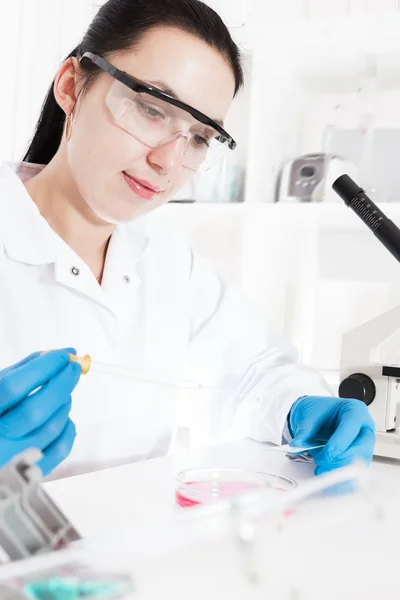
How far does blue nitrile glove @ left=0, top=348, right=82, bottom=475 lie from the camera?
2.81 feet

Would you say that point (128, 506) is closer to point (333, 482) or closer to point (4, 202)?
point (333, 482)

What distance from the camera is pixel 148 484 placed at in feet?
3.27

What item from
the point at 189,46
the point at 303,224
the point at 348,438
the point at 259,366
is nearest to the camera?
the point at 348,438

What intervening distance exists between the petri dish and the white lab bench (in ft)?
0.09

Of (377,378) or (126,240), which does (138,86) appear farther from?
(377,378)

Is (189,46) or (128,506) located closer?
(128,506)

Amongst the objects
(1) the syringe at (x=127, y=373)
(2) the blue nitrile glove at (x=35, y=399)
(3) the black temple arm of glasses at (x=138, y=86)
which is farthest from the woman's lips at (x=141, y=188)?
(2) the blue nitrile glove at (x=35, y=399)

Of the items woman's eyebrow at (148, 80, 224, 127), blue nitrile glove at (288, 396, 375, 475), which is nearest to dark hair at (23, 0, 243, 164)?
woman's eyebrow at (148, 80, 224, 127)

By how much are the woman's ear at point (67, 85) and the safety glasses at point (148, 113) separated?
3.0 inches

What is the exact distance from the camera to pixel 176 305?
154cm

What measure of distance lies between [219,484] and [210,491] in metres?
0.04

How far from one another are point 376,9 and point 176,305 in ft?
4.51

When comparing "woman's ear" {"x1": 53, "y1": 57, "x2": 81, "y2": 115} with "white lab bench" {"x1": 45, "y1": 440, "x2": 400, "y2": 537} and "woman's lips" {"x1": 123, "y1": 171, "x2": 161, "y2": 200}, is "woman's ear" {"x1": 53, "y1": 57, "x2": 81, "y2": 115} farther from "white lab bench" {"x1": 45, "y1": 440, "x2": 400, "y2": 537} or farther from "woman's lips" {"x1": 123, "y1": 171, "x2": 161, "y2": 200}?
"white lab bench" {"x1": 45, "y1": 440, "x2": 400, "y2": 537}

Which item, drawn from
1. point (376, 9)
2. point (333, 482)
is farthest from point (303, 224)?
point (333, 482)
